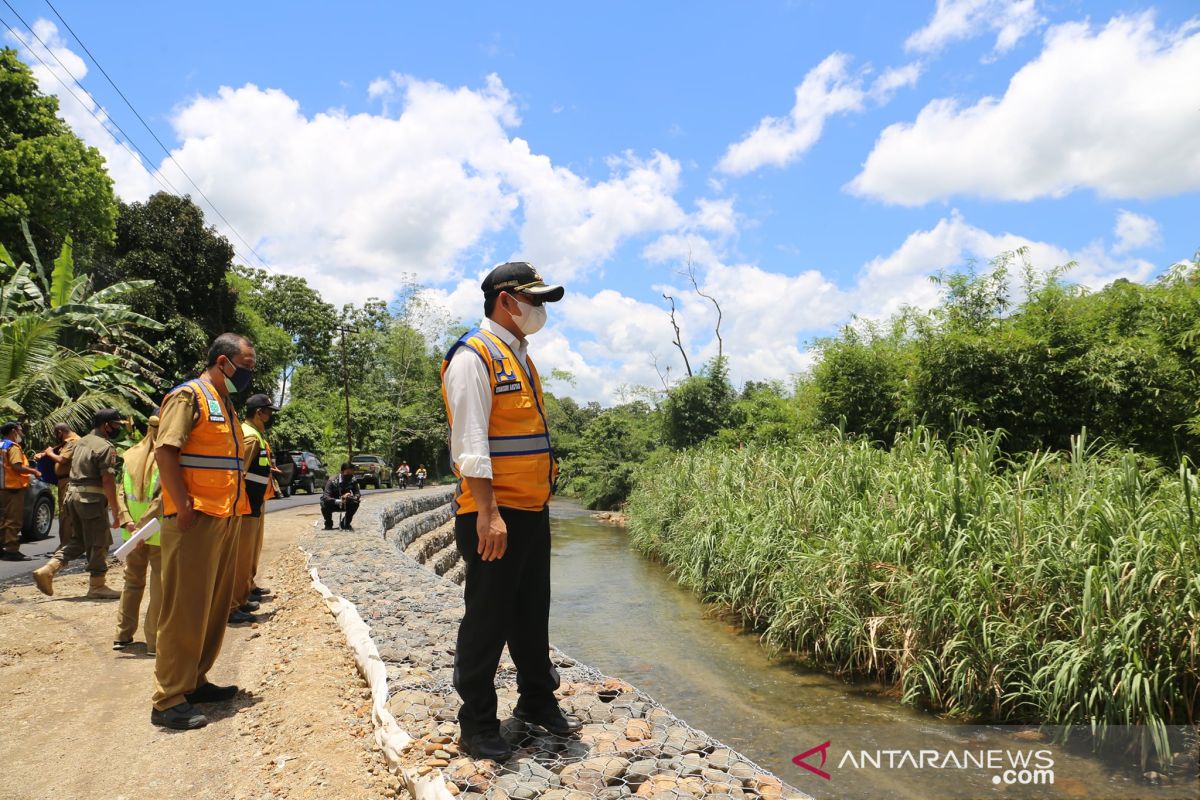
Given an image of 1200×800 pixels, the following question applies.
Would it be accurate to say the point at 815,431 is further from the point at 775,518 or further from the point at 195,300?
the point at 195,300

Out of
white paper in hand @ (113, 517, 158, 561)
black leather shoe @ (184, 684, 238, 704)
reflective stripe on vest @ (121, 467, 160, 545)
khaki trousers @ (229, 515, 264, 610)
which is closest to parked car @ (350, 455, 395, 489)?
khaki trousers @ (229, 515, 264, 610)

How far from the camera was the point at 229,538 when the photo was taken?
385 cm

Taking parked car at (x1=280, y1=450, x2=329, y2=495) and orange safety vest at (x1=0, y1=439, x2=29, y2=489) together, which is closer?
orange safety vest at (x1=0, y1=439, x2=29, y2=489)

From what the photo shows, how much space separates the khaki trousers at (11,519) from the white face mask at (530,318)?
7886 mm

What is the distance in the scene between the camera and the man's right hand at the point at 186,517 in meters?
3.46

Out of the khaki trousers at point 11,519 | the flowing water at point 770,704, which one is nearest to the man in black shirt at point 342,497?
the flowing water at point 770,704

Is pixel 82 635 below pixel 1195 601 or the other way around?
below

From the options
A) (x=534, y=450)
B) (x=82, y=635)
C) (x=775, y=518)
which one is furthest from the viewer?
(x=775, y=518)

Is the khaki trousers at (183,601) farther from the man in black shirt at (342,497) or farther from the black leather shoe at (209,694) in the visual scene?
the man in black shirt at (342,497)

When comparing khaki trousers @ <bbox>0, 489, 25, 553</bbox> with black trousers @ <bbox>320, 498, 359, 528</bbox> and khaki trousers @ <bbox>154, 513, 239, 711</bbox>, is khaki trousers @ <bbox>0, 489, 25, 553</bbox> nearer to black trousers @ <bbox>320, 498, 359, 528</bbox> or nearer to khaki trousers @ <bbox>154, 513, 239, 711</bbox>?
black trousers @ <bbox>320, 498, 359, 528</bbox>

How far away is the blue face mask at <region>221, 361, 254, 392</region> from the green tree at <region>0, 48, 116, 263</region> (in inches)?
650

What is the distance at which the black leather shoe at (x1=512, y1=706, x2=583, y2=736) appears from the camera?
3057 millimetres

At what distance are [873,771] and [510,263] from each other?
3653mm

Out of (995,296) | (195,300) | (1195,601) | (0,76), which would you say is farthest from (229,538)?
(195,300)
